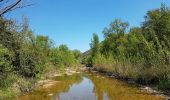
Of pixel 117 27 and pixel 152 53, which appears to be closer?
pixel 152 53

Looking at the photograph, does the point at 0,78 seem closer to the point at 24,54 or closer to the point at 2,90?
the point at 2,90

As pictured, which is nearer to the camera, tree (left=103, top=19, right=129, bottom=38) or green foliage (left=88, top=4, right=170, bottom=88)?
green foliage (left=88, top=4, right=170, bottom=88)

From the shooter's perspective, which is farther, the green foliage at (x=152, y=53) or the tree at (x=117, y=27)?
the tree at (x=117, y=27)

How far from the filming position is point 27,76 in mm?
25422

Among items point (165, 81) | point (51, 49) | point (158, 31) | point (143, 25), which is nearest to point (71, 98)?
point (165, 81)

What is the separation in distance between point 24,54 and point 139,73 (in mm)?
10601

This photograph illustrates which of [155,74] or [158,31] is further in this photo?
[158,31]

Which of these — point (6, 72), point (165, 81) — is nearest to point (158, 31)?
point (165, 81)

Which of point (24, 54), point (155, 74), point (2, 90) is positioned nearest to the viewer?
point (2, 90)

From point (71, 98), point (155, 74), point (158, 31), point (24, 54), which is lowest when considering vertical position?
point (71, 98)

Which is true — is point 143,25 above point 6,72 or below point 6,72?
above

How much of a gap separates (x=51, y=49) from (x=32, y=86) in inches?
1088

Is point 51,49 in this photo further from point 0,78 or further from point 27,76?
point 0,78

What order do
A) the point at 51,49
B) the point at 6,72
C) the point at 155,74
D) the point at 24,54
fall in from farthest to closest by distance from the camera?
the point at 51,49, the point at 24,54, the point at 155,74, the point at 6,72
